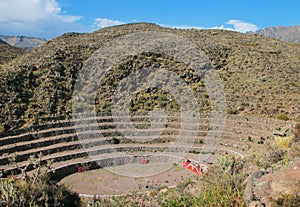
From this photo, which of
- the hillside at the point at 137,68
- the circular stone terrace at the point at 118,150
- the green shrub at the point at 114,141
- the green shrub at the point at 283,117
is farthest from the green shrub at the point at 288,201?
the hillside at the point at 137,68

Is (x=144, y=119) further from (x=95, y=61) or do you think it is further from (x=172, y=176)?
(x=95, y=61)

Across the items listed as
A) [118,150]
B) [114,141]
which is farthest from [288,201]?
[114,141]

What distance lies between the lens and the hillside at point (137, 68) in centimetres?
2436

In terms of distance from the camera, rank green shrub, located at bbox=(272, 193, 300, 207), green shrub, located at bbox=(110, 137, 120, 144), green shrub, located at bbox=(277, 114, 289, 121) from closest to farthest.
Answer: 1. green shrub, located at bbox=(272, 193, 300, 207)
2. green shrub, located at bbox=(110, 137, 120, 144)
3. green shrub, located at bbox=(277, 114, 289, 121)

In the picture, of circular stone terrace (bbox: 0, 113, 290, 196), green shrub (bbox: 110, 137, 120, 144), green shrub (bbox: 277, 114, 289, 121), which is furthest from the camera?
green shrub (bbox: 277, 114, 289, 121)

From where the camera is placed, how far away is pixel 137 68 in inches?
1266

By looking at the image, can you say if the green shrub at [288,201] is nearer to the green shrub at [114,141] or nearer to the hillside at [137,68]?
Result: the green shrub at [114,141]

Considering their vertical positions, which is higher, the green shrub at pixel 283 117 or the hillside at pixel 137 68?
the hillside at pixel 137 68

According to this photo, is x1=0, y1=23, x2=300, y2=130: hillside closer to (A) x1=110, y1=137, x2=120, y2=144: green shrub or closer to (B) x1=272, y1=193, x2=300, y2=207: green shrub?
(A) x1=110, y1=137, x2=120, y2=144: green shrub

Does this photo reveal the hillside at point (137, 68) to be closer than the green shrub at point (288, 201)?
No

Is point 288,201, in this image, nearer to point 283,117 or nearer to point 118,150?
point 118,150

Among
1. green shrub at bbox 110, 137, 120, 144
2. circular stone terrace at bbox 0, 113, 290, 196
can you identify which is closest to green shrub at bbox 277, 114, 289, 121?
circular stone terrace at bbox 0, 113, 290, 196

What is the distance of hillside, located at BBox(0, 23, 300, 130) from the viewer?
2436cm

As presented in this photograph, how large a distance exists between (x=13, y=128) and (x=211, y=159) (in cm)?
1369
